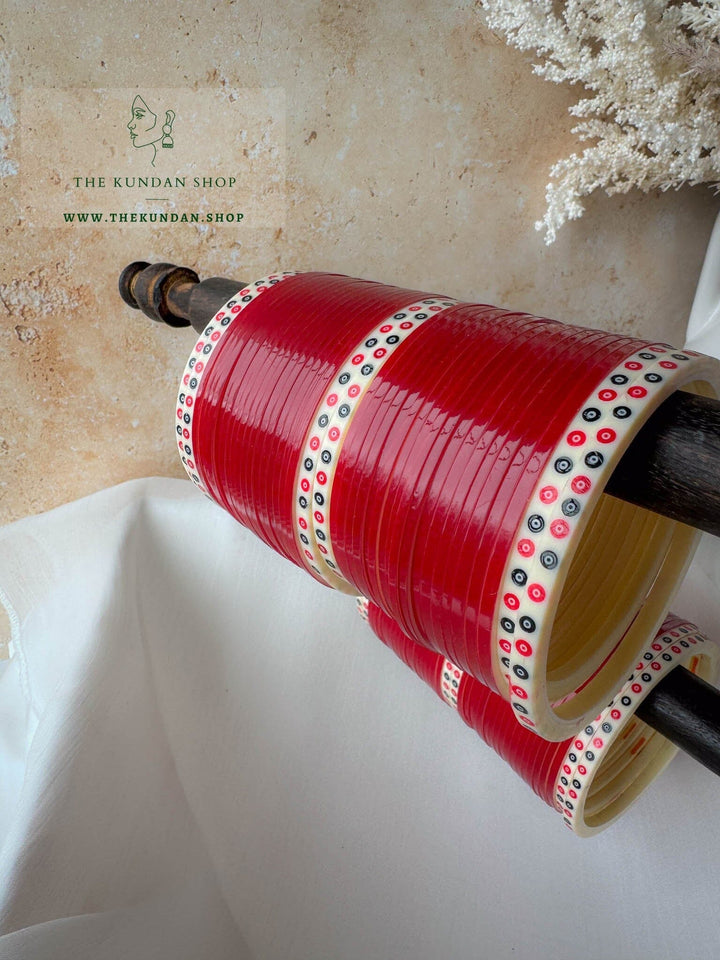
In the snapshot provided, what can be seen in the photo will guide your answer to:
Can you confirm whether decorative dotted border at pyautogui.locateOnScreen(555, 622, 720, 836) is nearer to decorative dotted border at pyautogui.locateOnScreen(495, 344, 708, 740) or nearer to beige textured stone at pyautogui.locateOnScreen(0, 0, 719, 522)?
decorative dotted border at pyautogui.locateOnScreen(495, 344, 708, 740)

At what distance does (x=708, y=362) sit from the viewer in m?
0.33

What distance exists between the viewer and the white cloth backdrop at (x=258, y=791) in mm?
667

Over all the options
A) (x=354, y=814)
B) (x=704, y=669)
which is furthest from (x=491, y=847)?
(x=704, y=669)

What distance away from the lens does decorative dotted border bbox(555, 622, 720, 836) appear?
1.71ft

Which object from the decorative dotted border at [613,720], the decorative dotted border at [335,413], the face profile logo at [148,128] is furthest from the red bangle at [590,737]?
the face profile logo at [148,128]

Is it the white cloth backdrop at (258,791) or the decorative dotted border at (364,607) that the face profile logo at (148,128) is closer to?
the white cloth backdrop at (258,791)

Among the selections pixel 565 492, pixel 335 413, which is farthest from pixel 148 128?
pixel 565 492

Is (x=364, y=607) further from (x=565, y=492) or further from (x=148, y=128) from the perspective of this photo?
(x=148, y=128)

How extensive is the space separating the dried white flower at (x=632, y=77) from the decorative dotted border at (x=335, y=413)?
0.46 metres

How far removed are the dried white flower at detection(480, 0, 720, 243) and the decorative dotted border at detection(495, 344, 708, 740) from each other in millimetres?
537

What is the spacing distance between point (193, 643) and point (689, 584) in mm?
555

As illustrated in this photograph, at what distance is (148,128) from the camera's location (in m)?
0.77

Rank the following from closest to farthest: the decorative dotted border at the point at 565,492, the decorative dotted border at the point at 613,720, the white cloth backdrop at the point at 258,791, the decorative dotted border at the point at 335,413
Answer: the decorative dotted border at the point at 565,492 → the decorative dotted border at the point at 335,413 → the decorative dotted border at the point at 613,720 → the white cloth backdrop at the point at 258,791

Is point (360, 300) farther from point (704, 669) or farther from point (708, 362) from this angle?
point (704, 669)
